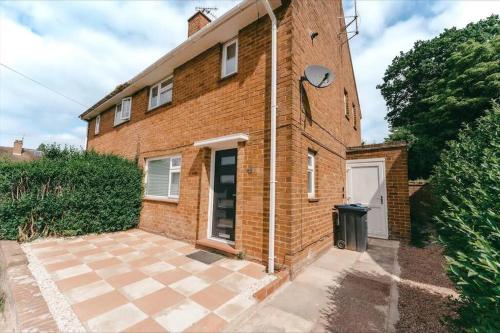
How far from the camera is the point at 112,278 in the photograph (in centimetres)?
375

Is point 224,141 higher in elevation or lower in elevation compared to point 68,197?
higher

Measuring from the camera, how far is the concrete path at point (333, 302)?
8.70 feet

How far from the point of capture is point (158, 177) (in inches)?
306

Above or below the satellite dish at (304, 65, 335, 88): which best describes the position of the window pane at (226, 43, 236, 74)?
above

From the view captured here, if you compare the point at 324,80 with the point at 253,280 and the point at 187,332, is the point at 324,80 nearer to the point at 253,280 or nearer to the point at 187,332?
the point at 253,280

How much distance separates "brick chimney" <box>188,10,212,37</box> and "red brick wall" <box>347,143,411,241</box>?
7.95m

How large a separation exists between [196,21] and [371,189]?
8990 millimetres

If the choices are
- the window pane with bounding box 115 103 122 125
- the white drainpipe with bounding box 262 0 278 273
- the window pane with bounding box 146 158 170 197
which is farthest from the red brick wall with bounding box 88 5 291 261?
the window pane with bounding box 115 103 122 125

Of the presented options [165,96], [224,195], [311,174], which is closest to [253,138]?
[224,195]

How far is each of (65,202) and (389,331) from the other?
27.3 feet

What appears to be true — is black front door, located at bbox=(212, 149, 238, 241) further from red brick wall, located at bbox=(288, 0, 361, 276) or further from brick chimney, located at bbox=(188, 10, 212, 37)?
brick chimney, located at bbox=(188, 10, 212, 37)

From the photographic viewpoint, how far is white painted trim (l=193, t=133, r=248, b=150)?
16.1ft

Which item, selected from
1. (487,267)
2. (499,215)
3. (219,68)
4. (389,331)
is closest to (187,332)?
(389,331)

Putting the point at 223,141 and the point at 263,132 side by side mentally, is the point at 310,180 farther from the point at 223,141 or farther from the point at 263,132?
the point at 223,141
